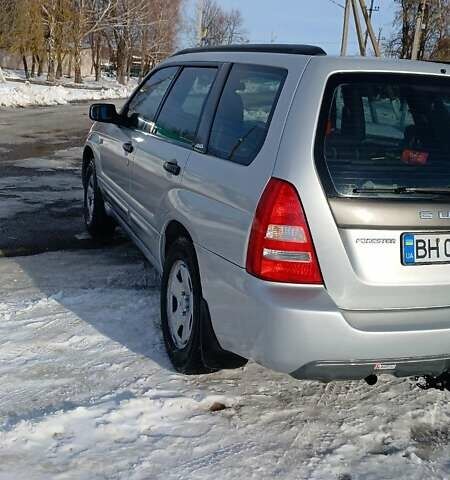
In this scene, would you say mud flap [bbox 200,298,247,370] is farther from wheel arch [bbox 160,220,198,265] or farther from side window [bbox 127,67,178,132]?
side window [bbox 127,67,178,132]

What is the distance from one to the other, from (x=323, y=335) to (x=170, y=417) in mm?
935

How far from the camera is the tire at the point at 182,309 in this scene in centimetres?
359

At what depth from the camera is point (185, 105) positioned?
14.1 feet

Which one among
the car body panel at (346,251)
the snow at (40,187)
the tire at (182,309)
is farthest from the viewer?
the snow at (40,187)

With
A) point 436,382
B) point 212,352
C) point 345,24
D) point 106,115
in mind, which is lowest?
point 436,382

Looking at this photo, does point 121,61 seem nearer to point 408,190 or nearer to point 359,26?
point 359,26

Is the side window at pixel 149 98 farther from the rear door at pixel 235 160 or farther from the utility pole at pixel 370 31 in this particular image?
the utility pole at pixel 370 31

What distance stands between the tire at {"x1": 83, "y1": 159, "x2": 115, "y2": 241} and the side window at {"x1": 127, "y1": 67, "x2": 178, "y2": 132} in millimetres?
1124

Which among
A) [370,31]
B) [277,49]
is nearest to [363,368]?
[277,49]

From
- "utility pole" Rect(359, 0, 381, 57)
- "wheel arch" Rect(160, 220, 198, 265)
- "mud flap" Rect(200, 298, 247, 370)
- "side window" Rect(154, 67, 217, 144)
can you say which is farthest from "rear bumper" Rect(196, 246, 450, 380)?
"utility pole" Rect(359, 0, 381, 57)

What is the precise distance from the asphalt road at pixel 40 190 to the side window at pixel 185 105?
232cm

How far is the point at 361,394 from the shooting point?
12.2 feet

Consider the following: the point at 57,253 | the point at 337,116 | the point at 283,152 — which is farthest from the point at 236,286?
the point at 57,253

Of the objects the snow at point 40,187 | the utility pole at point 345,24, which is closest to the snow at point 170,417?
the snow at point 40,187
